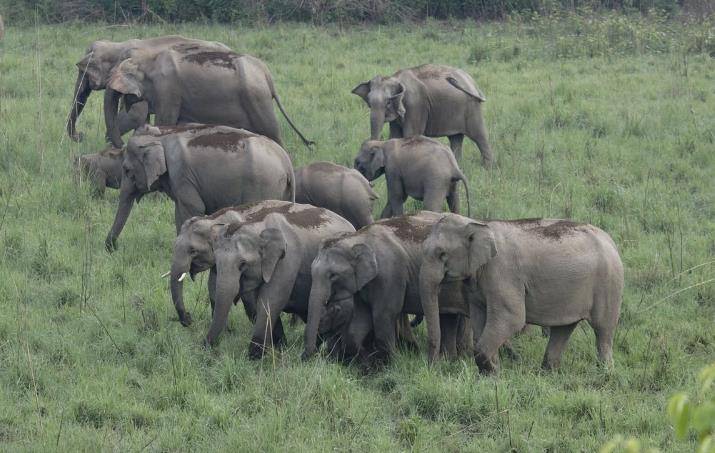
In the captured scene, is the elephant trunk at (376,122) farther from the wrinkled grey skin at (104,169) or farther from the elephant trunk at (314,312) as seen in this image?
the elephant trunk at (314,312)

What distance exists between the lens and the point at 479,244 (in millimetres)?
7023

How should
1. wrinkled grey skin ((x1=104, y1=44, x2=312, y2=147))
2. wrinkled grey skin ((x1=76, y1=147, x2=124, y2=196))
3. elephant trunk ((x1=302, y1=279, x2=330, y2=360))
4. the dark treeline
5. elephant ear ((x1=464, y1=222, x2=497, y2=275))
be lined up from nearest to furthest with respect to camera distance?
elephant ear ((x1=464, y1=222, x2=497, y2=275)), elephant trunk ((x1=302, y1=279, x2=330, y2=360)), wrinkled grey skin ((x1=76, y1=147, x2=124, y2=196)), wrinkled grey skin ((x1=104, y1=44, x2=312, y2=147)), the dark treeline

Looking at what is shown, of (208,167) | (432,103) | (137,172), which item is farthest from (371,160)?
(137,172)

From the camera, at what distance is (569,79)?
15.6m

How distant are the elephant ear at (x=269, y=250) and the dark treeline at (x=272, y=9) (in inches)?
498

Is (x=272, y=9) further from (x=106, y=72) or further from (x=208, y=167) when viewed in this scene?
(x=208, y=167)

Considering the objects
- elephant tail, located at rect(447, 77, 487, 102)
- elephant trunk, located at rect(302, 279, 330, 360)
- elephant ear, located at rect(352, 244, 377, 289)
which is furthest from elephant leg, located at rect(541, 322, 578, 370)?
elephant tail, located at rect(447, 77, 487, 102)

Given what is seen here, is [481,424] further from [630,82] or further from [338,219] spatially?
[630,82]

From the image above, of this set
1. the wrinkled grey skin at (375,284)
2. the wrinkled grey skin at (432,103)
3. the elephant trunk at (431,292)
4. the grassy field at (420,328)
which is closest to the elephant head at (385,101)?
the wrinkled grey skin at (432,103)

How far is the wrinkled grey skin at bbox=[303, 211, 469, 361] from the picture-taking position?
7.22 meters

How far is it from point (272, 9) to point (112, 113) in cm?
907

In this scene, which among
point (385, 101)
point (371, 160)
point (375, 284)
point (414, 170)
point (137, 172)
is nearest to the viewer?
point (375, 284)

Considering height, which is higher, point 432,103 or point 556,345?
point 432,103

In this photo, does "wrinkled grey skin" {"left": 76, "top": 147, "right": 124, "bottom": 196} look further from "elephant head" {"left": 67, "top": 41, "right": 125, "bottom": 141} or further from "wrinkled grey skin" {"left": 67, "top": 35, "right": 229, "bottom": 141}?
"elephant head" {"left": 67, "top": 41, "right": 125, "bottom": 141}
